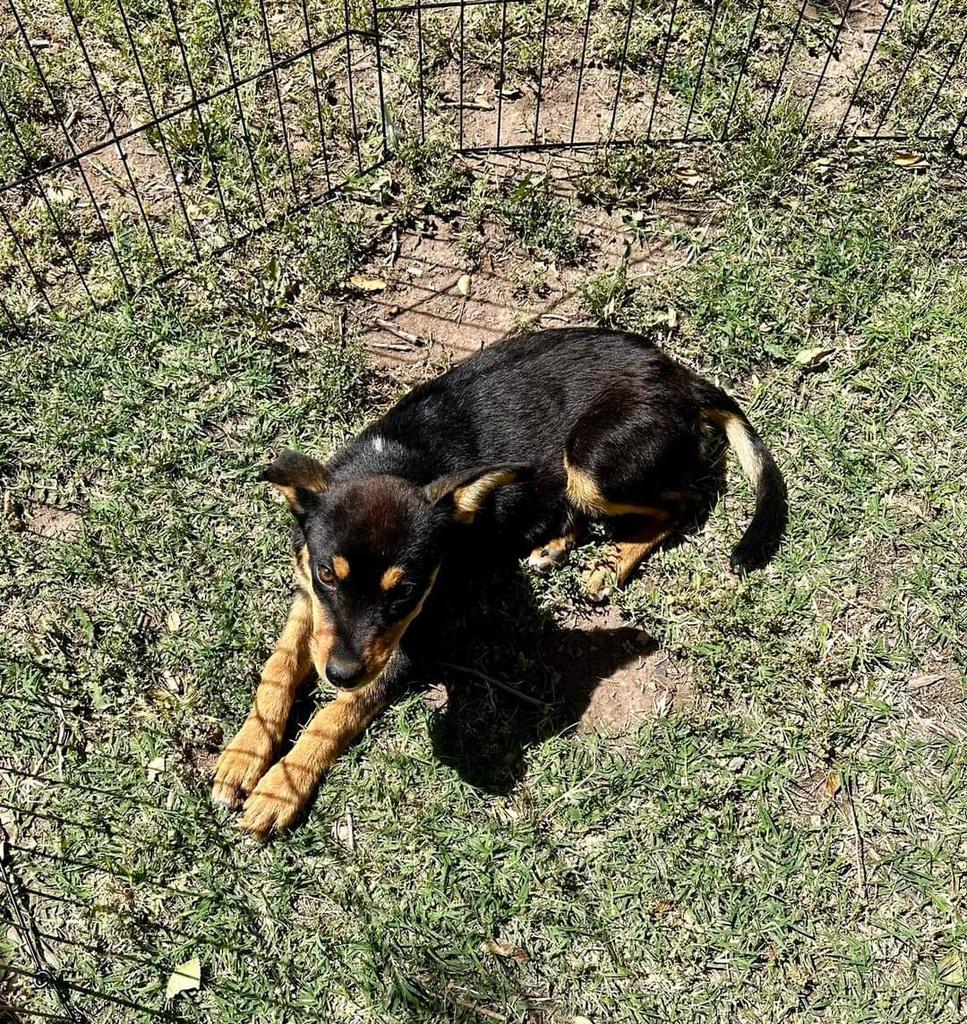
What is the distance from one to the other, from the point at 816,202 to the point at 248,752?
14.4ft

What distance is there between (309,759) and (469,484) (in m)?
1.30

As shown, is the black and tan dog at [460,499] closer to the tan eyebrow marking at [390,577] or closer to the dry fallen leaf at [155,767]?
the tan eyebrow marking at [390,577]

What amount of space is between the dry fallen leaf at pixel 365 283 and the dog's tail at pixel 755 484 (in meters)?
1.96

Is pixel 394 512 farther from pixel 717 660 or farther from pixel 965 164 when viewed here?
pixel 965 164

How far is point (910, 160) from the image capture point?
6.05 m

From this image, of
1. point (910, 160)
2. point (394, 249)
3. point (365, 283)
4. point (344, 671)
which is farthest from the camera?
point (910, 160)

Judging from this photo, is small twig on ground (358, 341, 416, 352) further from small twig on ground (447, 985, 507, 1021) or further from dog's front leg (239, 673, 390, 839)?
small twig on ground (447, 985, 507, 1021)

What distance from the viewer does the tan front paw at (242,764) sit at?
4.03 metres

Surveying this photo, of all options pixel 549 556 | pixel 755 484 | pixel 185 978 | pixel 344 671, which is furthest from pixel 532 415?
pixel 185 978

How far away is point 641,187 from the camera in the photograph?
233 inches

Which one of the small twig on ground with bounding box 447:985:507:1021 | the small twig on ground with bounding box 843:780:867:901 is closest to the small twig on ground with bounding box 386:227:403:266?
the small twig on ground with bounding box 843:780:867:901

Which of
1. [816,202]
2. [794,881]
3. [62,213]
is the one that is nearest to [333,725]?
[794,881]

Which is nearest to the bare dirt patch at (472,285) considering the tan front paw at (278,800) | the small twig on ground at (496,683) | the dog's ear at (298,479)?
the dog's ear at (298,479)

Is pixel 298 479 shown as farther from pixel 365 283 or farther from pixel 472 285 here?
pixel 472 285
